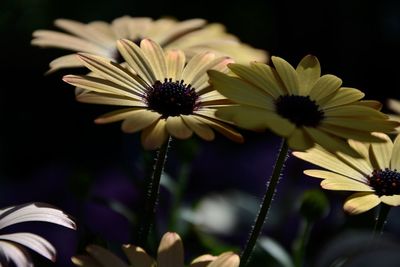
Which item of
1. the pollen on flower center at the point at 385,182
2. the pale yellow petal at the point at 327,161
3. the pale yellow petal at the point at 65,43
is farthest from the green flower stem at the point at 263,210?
the pale yellow petal at the point at 65,43

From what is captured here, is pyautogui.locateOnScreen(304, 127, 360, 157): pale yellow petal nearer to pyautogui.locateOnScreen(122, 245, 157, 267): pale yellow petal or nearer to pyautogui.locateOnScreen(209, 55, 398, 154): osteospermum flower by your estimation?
pyautogui.locateOnScreen(209, 55, 398, 154): osteospermum flower

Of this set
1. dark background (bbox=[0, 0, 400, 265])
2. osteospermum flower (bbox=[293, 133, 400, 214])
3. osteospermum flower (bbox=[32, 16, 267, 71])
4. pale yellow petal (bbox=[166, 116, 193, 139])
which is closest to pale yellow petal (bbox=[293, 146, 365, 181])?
osteospermum flower (bbox=[293, 133, 400, 214])

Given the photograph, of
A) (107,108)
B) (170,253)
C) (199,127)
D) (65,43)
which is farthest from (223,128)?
(107,108)

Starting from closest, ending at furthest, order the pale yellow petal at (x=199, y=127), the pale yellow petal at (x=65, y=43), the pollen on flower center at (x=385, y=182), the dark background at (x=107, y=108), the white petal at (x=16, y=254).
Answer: the white petal at (x=16, y=254)
the pale yellow petal at (x=199, y=127)
the pollen on flower center at (x=385, y=182)
the pale yellow petal at (x=65, y=43)
the dark background at (x=107, y=108)

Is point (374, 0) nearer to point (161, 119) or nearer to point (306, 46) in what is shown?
point (306, 46)

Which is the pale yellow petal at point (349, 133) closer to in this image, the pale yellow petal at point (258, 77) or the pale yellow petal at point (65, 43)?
the pale yellow petal at point (258, 77)

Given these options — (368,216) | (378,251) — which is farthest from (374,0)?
(378,251)

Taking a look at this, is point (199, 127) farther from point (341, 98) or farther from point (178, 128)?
point (341, 98)
